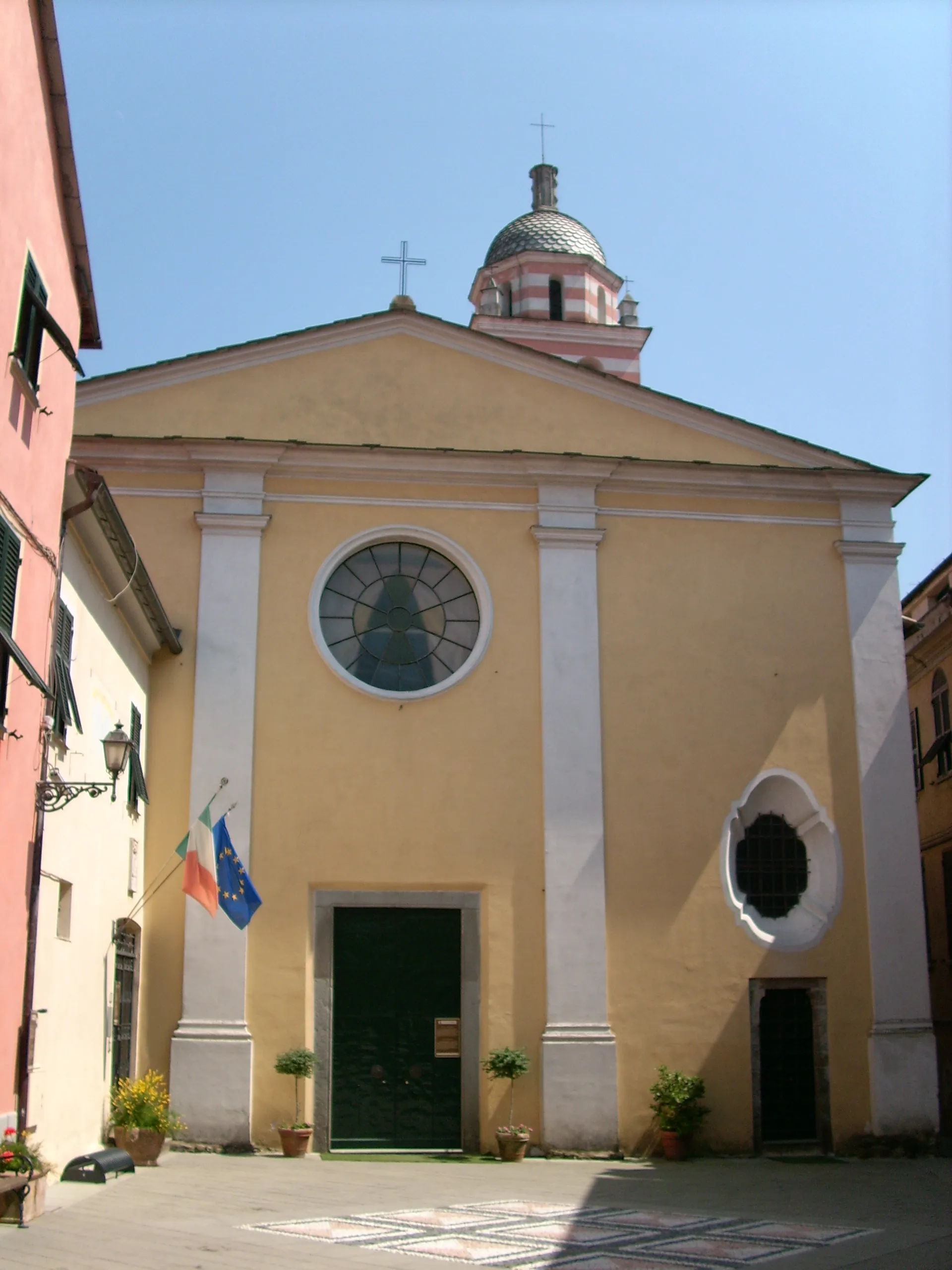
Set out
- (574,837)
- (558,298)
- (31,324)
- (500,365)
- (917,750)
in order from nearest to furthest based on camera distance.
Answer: (31,324) < (574,837) < (500,365) < (917,750) < (558,298)

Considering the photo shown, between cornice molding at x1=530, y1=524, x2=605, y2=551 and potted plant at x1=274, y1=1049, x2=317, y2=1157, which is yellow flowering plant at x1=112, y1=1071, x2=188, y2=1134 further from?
cornice molding at x1=530, y1=524, x2=605, y2=551

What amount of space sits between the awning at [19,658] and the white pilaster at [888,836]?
11.0 metres

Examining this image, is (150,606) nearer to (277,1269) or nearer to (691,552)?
(691,552)

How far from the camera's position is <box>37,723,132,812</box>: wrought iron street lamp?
33.9 feet

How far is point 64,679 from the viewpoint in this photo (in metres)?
11.2

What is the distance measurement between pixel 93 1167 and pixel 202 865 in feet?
10.7

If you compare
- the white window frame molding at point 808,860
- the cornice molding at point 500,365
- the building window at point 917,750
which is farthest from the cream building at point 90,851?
the building window at point 917,750

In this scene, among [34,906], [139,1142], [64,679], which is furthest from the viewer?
[139,1142]

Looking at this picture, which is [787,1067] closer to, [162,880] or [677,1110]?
[677,1110]

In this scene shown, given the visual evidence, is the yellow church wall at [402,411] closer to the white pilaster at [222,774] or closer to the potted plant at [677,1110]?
the white pilaster at [222,774]

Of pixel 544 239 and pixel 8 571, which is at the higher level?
pixel 544 239

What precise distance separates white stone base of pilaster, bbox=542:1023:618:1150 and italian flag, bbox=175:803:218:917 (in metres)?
4.30

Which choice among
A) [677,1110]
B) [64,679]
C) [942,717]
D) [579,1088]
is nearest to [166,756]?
[64,679]

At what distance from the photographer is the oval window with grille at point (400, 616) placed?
1659 cm
